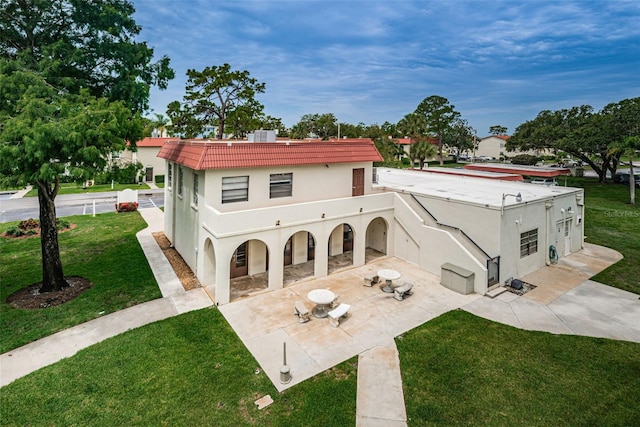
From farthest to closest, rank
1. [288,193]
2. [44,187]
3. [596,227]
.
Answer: [596,227], [288,193], [44,187]

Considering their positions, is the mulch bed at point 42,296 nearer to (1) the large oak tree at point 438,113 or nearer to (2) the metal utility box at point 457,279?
(2) the metal utility box at point 457,279

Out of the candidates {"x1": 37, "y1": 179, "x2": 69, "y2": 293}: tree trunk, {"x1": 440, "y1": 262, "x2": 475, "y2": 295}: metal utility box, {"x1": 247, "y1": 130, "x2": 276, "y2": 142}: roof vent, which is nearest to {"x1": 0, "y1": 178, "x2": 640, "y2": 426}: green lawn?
{"x1": 37, "y1": 179, "x2": 69, "y2": 293}: tree trunk

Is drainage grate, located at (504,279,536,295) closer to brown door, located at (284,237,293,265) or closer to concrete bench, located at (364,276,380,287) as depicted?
concrete bench, located at (364,276,380,287)

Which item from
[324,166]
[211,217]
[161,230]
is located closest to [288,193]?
[324,166]

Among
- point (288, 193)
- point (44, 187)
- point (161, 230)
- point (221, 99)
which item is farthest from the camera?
point (221, 99)

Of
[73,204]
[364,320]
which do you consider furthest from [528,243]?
[73,204]

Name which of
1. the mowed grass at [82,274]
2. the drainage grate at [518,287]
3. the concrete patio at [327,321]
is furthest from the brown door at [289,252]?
the drainage grate at [518,287]

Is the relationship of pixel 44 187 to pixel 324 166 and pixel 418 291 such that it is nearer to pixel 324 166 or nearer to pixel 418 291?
pixel 324 166
